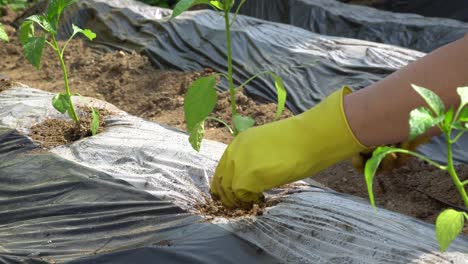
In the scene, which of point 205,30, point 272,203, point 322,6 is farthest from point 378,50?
point 272,203

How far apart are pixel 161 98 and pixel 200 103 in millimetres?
1895

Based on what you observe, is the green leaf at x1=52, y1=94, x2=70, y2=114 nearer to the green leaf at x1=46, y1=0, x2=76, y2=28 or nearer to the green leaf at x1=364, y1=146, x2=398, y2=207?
the green leaf at x1=46, y1=0, x2=76, y2=28

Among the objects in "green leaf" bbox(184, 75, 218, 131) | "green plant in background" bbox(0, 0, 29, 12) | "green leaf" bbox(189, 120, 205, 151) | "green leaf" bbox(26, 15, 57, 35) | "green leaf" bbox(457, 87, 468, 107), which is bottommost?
"green plant in background" bbox(0, 0, 29, 12)

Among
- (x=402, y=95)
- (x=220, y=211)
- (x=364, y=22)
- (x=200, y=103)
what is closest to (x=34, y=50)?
(x=200, y=103)

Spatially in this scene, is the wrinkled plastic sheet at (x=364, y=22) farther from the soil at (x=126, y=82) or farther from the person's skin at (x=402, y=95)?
the person's skin at (x=402, y=95)

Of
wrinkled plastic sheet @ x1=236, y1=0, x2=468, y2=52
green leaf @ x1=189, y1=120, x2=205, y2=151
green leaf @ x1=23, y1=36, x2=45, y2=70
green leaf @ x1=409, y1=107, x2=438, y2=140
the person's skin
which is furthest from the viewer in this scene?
wrinkled plastic sheet @ x1=236, y1=0, x2=468, y2=52

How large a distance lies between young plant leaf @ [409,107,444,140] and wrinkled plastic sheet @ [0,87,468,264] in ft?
1.91

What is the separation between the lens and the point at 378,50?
3787 mm

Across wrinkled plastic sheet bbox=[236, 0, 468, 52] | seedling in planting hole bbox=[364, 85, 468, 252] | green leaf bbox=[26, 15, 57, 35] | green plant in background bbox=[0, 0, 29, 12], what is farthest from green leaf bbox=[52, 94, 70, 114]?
green plant in background bbox=[0, 0, 29, 12]

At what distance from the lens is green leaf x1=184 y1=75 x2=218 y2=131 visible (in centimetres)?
203

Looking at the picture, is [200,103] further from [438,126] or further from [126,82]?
[126,82]

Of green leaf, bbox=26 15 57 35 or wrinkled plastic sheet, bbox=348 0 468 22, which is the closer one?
green leaf, bbox=26 15 57 35

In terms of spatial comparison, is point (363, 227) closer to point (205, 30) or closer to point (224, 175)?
point (224, 175)

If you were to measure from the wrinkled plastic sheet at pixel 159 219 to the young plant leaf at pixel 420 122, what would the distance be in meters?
0.58
